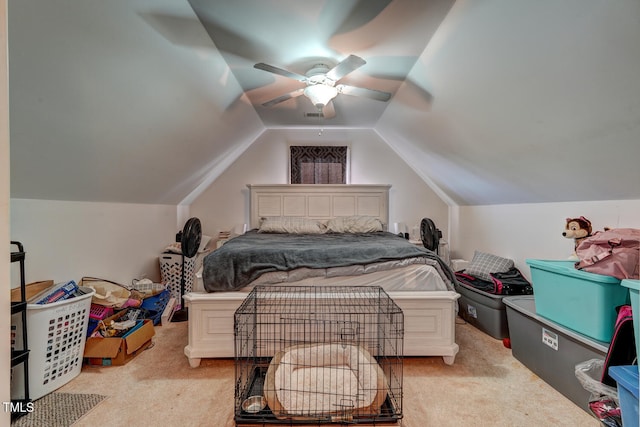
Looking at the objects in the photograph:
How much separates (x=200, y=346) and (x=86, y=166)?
58.3 inches

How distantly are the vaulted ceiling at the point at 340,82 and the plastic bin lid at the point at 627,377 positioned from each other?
1.09 m

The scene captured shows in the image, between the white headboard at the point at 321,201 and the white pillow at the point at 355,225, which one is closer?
the white pillow at the point at 355,225

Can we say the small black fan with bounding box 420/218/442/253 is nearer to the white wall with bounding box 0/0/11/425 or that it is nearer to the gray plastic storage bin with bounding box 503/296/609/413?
the gray plastic storage bin with bounding box 503/296/609/413

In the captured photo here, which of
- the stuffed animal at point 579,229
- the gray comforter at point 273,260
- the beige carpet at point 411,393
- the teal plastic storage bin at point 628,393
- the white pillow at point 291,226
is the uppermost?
the stuffed animal at point 579,229

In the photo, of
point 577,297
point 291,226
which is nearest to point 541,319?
point 577,297

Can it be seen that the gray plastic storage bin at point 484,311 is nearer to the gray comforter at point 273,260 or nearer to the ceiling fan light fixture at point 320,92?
the gray comforter at point 273,260

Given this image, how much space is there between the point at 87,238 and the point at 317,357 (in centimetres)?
210

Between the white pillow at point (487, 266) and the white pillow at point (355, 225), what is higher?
the white pillow at point (355, 225)

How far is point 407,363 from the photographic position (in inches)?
78.4

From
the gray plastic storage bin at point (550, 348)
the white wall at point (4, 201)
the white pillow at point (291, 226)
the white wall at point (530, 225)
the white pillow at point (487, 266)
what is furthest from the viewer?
the white pillow at point (291, 226)

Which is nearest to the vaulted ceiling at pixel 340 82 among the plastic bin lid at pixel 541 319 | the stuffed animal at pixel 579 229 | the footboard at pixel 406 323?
the stuffed animal at pixel 579 229

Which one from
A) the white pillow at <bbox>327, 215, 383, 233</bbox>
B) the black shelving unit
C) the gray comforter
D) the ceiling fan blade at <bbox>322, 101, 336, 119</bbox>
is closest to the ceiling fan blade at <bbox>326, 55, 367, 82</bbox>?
the ceiling fan blade at <bbox>322, 101, 336, 119</bbox>

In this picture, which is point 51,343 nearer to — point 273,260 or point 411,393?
point 273,260

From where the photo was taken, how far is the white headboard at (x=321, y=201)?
401 cm
